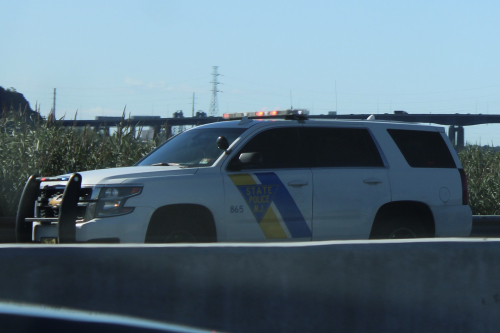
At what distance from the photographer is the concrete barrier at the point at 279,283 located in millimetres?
3621

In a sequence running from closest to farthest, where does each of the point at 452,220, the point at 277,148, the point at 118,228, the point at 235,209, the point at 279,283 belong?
1. the point at 279,283
2. the point at 118,228
3. the point at 235,209
4. the point at 277,148
5. the point at 452,220

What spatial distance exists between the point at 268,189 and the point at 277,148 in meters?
0.59

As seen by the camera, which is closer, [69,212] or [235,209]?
[69,212]

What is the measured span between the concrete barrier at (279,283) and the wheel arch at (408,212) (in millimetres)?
2959

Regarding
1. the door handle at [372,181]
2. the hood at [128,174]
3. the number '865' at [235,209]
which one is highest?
the hood at [128,174]

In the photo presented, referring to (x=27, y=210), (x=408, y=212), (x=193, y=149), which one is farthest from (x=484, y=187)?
(x=27, y=210)

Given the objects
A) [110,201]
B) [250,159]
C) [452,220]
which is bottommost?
[452,220]

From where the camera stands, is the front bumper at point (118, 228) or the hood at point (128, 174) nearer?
the front bumper at point (118, 228)

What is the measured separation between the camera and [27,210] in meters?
6.61

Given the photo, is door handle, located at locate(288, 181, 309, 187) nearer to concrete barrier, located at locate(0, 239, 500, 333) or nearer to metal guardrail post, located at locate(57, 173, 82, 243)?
metal guardrail post, located at locate(57, 173, 82, 243)

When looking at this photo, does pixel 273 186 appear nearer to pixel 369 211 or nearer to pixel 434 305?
pixel 369 211

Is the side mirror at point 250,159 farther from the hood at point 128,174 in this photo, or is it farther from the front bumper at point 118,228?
the front bumper at point 118,228

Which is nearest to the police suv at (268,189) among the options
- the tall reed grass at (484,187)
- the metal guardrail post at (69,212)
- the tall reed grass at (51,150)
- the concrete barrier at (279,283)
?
the metal guardrail post at (69,212)

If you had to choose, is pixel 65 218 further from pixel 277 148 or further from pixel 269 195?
pixel 277 148
